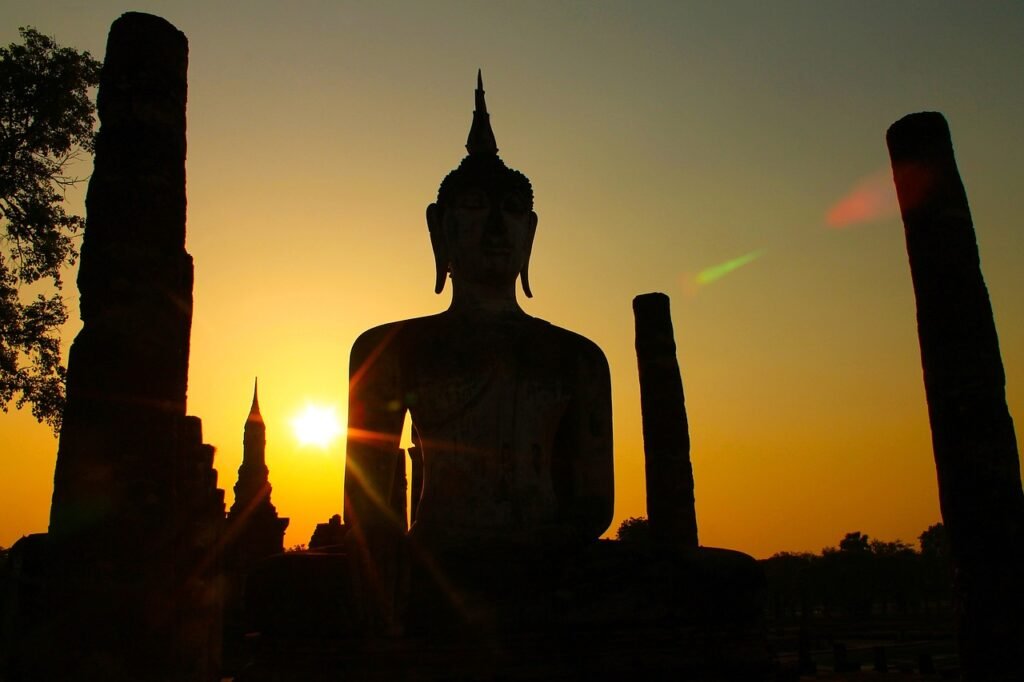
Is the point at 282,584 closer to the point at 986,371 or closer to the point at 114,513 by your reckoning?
the point at 114,513

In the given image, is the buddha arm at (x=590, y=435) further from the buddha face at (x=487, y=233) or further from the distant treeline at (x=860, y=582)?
the distant treeline at (x=860, y=582)

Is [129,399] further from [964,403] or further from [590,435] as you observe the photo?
[964,403]

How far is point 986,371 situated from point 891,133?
2427mm

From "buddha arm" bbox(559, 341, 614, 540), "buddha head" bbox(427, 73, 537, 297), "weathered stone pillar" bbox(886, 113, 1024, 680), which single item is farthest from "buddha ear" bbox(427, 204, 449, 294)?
"weathered stone pillar" bbox(886, 113, 1024, 680)

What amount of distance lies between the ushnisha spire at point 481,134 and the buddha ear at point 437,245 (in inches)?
17.1

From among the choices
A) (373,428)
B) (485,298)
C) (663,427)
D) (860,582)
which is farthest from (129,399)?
(860,582)

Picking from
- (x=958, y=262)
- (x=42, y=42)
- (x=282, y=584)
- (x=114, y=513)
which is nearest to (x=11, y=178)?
(x=42, y=42)

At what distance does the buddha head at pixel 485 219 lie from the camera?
18.3 feet

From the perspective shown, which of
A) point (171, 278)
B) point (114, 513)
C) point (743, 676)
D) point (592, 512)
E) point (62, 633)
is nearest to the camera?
point (743, 676)

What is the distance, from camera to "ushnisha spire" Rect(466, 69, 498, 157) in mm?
5949

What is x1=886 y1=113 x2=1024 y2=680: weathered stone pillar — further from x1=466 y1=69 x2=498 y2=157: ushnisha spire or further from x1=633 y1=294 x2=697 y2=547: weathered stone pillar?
x1=633 y1=294 x2=697 y2=547: weathered stone pillar

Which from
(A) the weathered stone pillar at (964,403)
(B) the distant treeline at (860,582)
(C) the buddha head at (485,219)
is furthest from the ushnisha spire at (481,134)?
(B) the distant treeline at (860,582)

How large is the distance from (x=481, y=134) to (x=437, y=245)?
76 cm

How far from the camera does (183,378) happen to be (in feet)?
22.0
